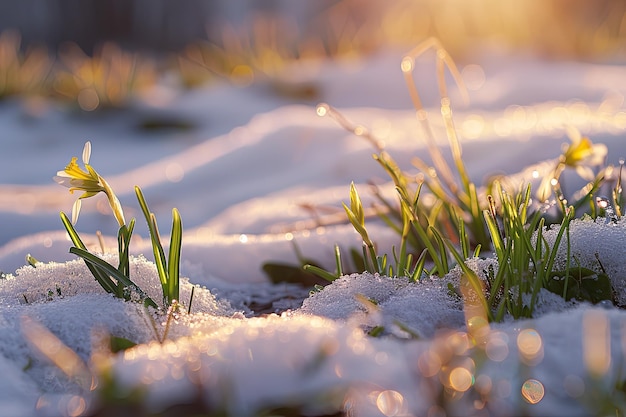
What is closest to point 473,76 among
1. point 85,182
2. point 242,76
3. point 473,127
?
point 242,76

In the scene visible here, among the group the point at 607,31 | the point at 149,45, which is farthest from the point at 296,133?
the point at 149,45

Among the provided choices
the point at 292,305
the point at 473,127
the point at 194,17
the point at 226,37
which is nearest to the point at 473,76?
the point at 473,127

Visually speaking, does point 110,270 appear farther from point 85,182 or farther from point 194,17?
point 194,17

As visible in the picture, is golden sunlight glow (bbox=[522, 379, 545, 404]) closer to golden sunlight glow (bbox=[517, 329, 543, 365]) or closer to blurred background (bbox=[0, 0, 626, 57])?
golden sunlight glow (bbox=[517, 329, 543, 365])

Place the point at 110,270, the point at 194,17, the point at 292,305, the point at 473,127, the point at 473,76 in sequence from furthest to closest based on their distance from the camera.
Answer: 1. the point at 194,17
2. the point at 473,76
3. the point at 473,127
4. the point at 292,305
5. the point at 110,270

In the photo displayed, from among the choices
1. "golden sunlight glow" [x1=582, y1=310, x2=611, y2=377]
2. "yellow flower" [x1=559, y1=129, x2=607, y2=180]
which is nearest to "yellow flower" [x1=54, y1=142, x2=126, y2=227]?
"golden sunlight glow" [x1=582, y1=310, x2=611, y2=377]

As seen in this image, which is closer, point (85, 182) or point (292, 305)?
point (85, 182)

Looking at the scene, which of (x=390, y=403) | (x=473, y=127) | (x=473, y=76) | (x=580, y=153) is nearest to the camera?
(x=390, y=403)

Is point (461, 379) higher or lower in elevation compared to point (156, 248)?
lower

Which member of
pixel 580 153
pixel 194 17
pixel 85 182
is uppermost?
pixel 194 17
